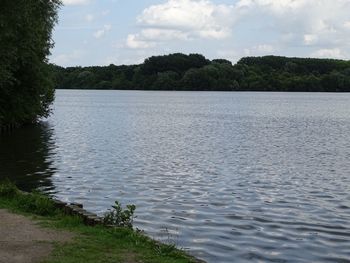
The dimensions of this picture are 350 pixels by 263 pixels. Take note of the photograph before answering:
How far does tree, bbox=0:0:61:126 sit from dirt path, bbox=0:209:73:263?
1410 centimetres

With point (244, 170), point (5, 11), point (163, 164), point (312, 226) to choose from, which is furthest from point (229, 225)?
point (5, 11)

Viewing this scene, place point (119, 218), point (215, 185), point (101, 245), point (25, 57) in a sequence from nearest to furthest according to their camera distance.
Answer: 1. point (101, 245)
2. point (119, 218)
3. point (215, 185)
4. point (25, 57)

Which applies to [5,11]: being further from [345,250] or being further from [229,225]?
[345,250]

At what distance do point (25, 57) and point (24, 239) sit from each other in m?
29.2

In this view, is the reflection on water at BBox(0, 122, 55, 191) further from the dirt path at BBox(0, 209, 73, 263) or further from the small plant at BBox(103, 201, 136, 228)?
the small plant at BBox(103, 201, 136, 228)

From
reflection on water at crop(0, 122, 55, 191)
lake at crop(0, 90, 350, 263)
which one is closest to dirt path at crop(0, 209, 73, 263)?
lake at crop(0, 90, 350, 263)

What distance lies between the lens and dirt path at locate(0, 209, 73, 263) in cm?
938

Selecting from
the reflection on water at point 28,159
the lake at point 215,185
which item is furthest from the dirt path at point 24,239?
the reflection on water at point 28,159

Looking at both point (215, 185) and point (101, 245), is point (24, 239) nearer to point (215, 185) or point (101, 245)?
point (101, 245)

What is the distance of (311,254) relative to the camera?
12.9 m

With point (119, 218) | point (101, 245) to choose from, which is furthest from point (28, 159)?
point (101, 245)

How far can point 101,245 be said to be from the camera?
1030 cm

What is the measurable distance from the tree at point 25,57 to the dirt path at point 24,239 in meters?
14.1

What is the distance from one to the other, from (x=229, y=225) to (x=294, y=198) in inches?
197
